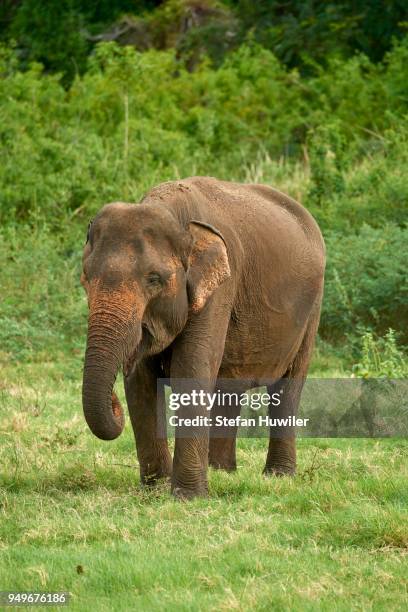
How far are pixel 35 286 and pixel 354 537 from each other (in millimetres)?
8752

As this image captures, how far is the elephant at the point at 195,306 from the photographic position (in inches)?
290

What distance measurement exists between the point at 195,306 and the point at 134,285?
586 mm

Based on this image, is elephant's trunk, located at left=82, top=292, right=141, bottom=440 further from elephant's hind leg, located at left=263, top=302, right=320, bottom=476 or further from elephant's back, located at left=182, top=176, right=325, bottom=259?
elephant's hind leg, located at left=263, top=302, right=320, bottom=476

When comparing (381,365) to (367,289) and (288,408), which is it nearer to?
(288,408)

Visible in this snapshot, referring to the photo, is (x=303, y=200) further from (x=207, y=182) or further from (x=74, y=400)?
(x=207, y=182)

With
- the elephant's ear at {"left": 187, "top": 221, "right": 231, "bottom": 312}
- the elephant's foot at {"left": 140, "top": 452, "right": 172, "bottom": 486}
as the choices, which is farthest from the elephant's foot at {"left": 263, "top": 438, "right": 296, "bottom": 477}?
the elephant's ear at {"left": 187, "top": 221, "right": 231, "bottom": 312}

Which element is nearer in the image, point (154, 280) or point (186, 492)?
point (154, 280)

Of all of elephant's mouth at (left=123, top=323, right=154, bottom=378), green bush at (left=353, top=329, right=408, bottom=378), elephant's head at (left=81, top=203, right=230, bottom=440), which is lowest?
green bush at (left=353, top=329, right=408, bottom=378)

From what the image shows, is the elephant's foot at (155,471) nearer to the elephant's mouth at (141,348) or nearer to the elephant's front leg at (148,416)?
the elephant's front leg at (148,416)

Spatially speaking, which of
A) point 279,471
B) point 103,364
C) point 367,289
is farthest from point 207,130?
point 103,364

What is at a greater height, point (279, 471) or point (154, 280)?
point (154, 280)

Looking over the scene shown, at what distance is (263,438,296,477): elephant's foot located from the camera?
9110 mm

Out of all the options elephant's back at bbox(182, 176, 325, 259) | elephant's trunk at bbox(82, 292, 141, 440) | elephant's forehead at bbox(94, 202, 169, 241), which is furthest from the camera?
elephant's back at bbox(182, 176, 325, 259)

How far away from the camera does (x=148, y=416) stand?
27.0 feet
